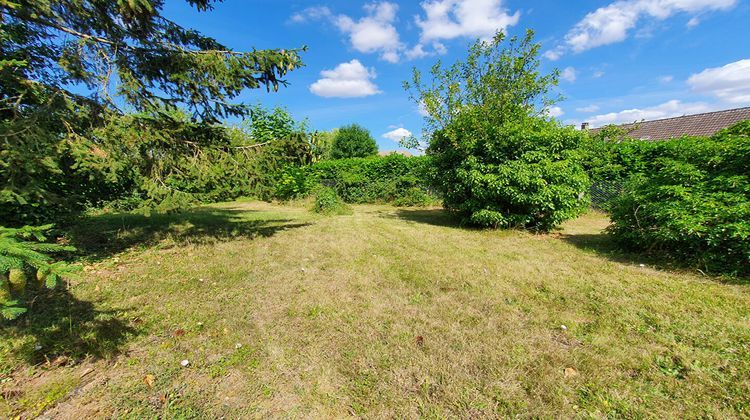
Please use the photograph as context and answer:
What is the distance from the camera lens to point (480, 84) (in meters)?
9.44

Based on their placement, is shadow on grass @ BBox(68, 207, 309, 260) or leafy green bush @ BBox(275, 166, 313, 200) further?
leafy green bush @ BBox(275, 166, 313, 200)

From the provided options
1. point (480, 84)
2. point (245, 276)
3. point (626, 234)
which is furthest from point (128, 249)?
point (480, 84)

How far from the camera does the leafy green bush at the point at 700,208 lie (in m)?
3.90

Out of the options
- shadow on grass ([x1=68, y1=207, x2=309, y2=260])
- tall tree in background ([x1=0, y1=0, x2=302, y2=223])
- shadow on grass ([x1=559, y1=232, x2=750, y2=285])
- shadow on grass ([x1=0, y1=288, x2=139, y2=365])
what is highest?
tall tree in background ([x1=0, y1=0, x2=302, y2=223])

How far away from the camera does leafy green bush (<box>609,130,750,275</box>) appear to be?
3.90m

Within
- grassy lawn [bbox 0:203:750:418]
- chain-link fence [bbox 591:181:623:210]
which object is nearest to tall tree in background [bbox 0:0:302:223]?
grassy lawn [bbox 0:203:750:418]

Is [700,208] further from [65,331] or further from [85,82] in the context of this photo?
[85,82]

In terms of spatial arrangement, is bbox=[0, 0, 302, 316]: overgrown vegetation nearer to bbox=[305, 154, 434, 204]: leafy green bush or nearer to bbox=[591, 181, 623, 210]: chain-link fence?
bbox=[305, 154, 434, 204]: leafy green bush

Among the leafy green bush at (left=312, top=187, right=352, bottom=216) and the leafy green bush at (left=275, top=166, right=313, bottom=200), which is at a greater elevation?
the leafy green bush at (left=275, top=166, right=313, bottom=200)

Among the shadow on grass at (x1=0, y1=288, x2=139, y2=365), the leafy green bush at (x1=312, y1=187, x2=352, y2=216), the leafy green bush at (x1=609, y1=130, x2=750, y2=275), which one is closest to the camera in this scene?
the shadow on grass at (x1=0, y1=288, x2=139, y2=365)

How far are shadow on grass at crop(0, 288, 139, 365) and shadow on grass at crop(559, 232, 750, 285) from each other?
22.6 feet

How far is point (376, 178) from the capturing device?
49.9 ft

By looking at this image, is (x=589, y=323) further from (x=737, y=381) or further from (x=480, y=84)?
(x=480, y=84)

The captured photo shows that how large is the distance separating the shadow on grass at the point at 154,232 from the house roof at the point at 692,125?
53.3ft
